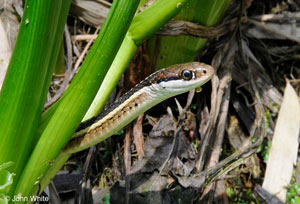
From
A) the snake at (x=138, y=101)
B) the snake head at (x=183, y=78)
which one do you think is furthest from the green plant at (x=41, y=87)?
the snake head at (x=183, y=78)

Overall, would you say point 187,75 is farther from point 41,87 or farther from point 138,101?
point 41,87

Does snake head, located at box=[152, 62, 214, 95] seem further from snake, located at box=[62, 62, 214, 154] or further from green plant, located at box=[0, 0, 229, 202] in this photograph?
green plant, located at box=[0, 0, 229, 202]

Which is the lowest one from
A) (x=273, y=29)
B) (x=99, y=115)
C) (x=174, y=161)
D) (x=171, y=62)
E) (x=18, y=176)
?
(x=174, y=161)

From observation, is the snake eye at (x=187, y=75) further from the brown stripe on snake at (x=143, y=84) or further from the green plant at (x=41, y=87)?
the green plant at (x=41, y=87)

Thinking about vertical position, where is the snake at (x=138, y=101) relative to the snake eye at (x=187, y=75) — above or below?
below

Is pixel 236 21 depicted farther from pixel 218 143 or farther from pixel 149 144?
pixel 149 144

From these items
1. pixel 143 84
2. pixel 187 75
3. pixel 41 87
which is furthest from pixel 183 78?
pixel 41 87

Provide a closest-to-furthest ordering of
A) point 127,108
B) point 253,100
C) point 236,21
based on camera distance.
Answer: point 127,108 < point 236,21 < point 253,100

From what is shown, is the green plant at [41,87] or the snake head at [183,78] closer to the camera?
the green plant at [41,87]

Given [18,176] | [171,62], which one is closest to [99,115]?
[18,176]
